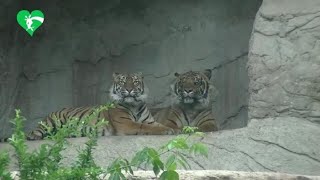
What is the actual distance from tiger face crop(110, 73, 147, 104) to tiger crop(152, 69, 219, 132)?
0.37 metres

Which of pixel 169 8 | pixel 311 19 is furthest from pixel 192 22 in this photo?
pixel 311 19

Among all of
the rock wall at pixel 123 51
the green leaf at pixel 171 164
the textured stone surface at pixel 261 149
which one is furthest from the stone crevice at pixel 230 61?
the green leaf at pixel 171 164

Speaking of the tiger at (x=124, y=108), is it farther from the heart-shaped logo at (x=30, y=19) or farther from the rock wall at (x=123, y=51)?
the heart-shaped logo at (x=30, y=19)

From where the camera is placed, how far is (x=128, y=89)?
9148 mm

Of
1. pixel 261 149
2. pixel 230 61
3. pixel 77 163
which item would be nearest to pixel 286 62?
pixel 261 149

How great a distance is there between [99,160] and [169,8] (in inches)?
123

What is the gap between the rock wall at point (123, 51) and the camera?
9.77 m

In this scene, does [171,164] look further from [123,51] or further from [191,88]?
[123,51]

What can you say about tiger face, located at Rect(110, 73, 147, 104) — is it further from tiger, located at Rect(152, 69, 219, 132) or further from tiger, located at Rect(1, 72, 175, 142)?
tiger, located at Rect(152, 69, 219, 132)

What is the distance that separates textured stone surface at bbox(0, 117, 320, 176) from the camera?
7.09 meters

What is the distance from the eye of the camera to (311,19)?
24.8 feet

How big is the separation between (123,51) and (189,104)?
134 centimetres

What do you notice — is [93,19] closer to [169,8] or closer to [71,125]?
[169,8]

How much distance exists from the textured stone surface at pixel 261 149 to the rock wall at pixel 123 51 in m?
2.27
